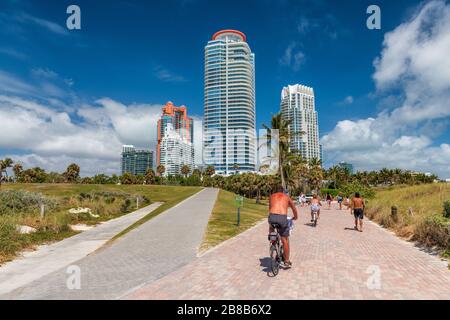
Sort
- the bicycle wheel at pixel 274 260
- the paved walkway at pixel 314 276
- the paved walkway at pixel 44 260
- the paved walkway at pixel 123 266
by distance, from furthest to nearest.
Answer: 1. the paved walkway at pixel 44 260
2. the bicycle wheel at pixel 274 260
3. the paved walkway at pixel 123 266
4. the paved walkway at pixel 314 276

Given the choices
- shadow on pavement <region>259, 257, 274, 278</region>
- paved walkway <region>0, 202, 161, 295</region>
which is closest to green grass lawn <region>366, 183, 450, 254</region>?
shadow on pavement <region>259, 257, 274, 278</region>

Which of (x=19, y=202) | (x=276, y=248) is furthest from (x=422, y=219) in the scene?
(x=19, y=202)

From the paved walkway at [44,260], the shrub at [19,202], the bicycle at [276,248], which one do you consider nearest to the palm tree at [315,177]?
the shrub at [19,202]

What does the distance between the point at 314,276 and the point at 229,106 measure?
6871 inches

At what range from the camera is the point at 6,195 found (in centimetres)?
1861

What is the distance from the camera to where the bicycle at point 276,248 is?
690 centimetres

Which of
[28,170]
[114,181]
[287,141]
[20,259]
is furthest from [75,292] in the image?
[114,181]

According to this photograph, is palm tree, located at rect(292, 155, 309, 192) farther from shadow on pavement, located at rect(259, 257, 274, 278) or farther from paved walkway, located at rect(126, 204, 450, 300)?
shadow on pavement, located at rect(259, 257, 274, 278)

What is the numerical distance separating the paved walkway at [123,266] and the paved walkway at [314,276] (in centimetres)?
53

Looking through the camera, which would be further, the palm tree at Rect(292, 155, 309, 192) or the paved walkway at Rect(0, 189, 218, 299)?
the palm tree at Rect(292, 155, 309, 192)

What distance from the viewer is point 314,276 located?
675 centimetres

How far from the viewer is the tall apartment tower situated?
175250mm

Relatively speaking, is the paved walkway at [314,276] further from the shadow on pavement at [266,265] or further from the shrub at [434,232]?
the shrub at [434,232]

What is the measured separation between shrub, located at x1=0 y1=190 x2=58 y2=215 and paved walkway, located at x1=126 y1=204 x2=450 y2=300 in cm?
1365
